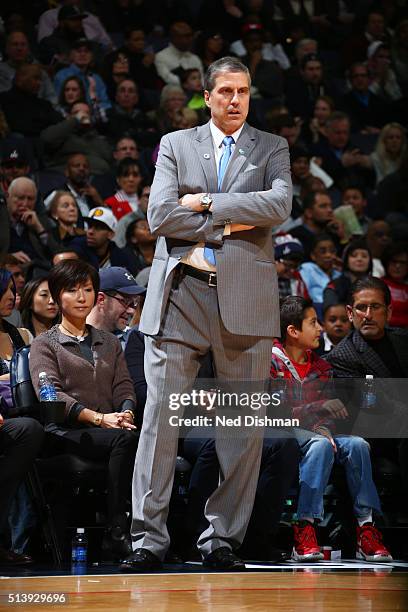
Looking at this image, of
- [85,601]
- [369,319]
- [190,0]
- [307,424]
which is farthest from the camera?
[190,0]

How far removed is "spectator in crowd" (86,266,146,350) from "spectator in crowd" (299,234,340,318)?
228cm

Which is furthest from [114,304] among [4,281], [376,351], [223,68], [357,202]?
[357,202]

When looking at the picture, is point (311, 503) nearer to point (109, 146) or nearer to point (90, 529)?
point (90, 529)

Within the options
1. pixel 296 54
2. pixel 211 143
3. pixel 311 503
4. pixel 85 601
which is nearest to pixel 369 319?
pixel 311 503

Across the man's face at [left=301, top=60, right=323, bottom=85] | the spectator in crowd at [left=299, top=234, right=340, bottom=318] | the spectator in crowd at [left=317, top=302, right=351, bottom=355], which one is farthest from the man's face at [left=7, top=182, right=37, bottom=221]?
the man's face at [left=301, top=60, right=323, bottom=85]

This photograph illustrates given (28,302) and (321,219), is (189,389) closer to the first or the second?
(28,302)

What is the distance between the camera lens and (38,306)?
490 cm

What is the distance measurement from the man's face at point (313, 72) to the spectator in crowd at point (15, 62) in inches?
98.9

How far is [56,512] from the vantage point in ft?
13.5

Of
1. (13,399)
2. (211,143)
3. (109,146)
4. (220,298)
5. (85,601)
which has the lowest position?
(85,601)

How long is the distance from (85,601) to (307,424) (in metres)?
1.74

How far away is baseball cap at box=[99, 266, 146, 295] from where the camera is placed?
4754mm

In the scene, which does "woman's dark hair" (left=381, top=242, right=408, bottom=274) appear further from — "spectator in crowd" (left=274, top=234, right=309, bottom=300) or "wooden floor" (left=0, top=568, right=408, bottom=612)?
"wooden floor" (left=0, top=568, right=408, bottom=612)

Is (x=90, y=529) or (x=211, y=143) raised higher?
(x=211, y=143)
